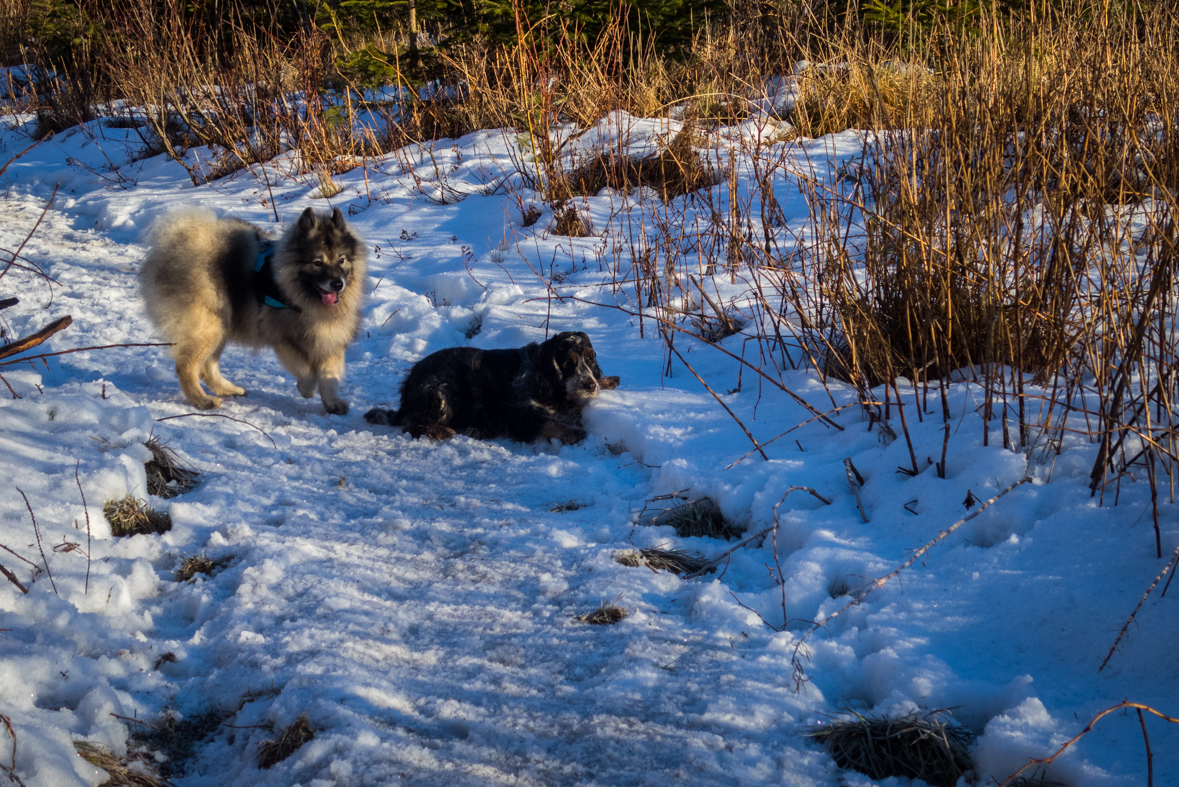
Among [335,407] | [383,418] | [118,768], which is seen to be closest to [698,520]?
[118,768]

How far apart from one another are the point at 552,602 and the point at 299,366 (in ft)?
10.3

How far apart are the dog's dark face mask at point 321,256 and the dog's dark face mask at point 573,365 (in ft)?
5.00

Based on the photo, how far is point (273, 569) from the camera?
288 centimetres

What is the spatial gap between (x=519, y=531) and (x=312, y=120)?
8811 millimetres

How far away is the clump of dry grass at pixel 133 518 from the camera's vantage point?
3.14 meters

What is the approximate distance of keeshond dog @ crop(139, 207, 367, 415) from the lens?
476cm

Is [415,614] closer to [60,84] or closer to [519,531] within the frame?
[519,531]

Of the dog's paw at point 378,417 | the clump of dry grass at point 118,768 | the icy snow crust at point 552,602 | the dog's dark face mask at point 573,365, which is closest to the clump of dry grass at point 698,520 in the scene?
the icy snow crust at point 552,602

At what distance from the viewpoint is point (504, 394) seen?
4.84 meters

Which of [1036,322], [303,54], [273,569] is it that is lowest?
[273,569]

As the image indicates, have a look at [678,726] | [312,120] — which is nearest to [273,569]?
[678,726]

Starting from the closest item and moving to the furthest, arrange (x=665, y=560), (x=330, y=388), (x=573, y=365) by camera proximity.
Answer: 1. (x=665, y=560)
2. (x=573, y=365)
3. (x=330, y=388)

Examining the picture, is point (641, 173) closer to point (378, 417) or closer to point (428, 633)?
point (378, 417)

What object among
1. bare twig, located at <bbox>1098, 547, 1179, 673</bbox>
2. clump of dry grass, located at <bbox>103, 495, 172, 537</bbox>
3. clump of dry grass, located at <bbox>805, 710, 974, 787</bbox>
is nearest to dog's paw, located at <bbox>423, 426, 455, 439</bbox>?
clump of dry grass, located at <bbox>103, 495, 172, 537</bbox>
